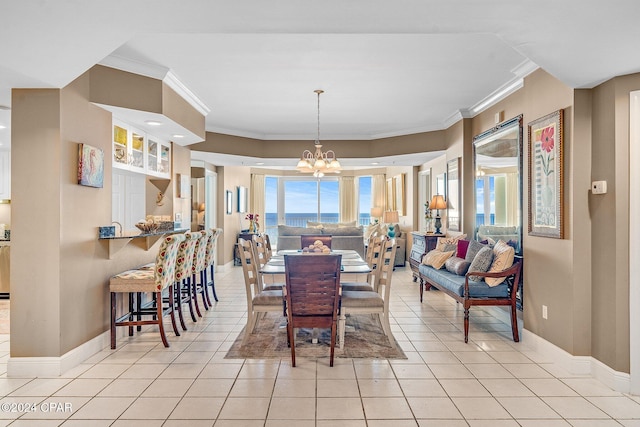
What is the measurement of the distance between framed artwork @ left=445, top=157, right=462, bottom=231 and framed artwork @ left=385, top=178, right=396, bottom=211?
3.64 meters

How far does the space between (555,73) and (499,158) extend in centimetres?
186

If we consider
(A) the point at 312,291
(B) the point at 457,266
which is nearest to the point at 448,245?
(B) the point at 457,266

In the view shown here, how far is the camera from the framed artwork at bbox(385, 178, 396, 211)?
412 inches

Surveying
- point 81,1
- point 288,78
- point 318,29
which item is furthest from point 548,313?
point 81,1

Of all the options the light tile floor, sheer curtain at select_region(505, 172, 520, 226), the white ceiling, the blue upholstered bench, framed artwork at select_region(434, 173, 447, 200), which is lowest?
the light tile floor

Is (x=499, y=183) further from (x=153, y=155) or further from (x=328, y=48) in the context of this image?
(x=153, y=155)

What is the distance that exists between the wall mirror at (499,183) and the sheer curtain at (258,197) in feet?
21.9

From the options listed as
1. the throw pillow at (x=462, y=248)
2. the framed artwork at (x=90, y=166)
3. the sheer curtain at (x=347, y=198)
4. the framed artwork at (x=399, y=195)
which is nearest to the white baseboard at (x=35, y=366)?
the framed artwork at (x=90, y=166)

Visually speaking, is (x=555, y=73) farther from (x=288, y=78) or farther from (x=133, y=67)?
(x=133, y=67)

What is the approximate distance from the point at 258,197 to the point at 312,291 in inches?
320

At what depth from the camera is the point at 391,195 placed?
1062 centimetres

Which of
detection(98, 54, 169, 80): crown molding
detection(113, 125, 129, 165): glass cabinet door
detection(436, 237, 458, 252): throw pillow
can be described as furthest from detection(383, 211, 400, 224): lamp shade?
detection(98, 54, 169, 80): crown molding

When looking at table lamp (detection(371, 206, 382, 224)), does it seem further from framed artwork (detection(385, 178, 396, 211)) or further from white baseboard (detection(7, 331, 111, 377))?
white baseboard (detection(7, 331, 111, 377))

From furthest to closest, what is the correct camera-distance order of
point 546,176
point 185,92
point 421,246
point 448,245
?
point 421,246, point 448,245, point 185,92, point 546,176
